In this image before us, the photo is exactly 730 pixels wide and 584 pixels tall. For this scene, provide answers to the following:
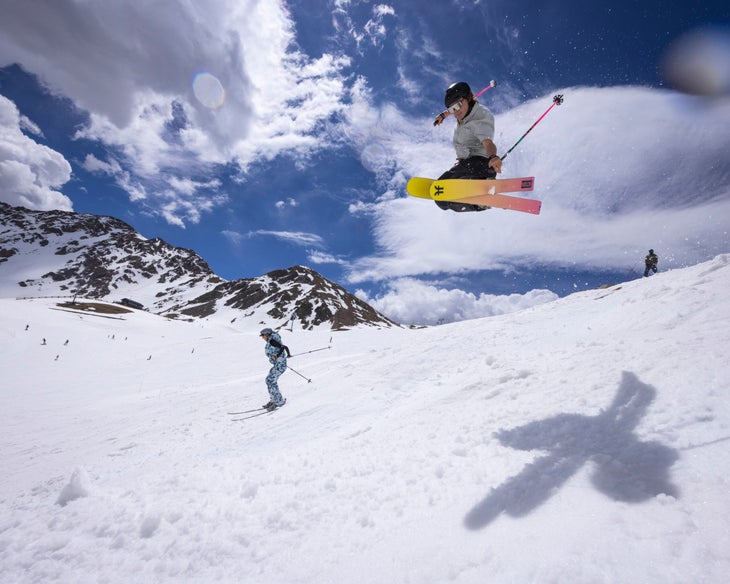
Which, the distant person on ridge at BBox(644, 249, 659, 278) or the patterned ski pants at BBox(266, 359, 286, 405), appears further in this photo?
the distant person on ridge at BBox(644, 249, 659, 278)

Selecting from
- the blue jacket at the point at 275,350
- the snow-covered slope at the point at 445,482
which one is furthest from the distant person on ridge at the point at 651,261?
the blue jacket at the point at 275,350

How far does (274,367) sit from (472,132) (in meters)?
9.05

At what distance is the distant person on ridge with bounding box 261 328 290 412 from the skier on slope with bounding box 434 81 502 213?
26.1 ft

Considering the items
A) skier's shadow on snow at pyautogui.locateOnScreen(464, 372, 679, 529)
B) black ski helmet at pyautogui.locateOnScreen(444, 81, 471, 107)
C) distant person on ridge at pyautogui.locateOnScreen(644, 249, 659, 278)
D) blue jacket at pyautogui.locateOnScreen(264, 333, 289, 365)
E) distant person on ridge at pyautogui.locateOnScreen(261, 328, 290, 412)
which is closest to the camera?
skier's shadow on snow at pyautogui.locateOnScreen(464, 372, 679, 529)

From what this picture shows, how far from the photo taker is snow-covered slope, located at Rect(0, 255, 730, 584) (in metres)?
2.91

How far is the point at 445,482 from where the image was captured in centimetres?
413

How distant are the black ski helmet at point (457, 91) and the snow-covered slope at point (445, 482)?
604 centimetres

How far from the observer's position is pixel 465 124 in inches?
285

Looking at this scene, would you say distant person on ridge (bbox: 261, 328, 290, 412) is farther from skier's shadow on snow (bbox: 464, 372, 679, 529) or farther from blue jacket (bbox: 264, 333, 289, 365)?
skier's shadow on snow (bbox: 464, 372, 679, 529)

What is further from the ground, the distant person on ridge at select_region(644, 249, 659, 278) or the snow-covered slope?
the distant person on ridge at select_region(644, 249, 659, 278)

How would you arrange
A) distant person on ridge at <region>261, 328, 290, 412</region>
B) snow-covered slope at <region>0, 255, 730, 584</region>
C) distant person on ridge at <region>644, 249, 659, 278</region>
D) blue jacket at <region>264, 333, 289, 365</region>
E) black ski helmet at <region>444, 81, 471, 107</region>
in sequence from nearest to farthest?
1. snow-covered slope at <region>0, 255, 730, 584</region>
2. black ski helmet at <region>444, 81, 471, 107</region>
3. distant person on ridge at <region>261, 328, 290, 412</region>
4. blue jacket at <region>264, 333, 289, 365</region>
5. distant person on ridge at <region>644, 249, 659, 278</region>

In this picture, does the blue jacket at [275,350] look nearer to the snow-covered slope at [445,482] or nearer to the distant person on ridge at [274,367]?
the distant person on ridge at [274,367]

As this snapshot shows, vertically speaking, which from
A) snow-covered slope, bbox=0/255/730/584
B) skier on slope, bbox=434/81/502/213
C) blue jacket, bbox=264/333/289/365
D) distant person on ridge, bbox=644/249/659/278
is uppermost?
distant person on ridge, bbox=644/249/659/278

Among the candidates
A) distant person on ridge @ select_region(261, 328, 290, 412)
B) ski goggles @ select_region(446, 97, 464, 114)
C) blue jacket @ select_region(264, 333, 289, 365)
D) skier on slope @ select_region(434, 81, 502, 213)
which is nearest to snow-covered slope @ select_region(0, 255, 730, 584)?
distant person on ridge @ select_region(261, 328, 290, 412)
